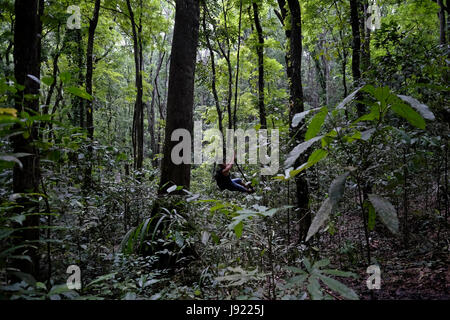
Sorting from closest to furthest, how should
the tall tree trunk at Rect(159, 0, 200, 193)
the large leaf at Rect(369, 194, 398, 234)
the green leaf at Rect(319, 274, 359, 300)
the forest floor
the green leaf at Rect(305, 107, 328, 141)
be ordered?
the large leaf at Rect(369, 194, 398, 234), the green leaf at Rect(319, 274, 359, 300), the green leaf at Rect(305, 107, 328, 141), the forest floor, the tall tree trunk at Rect(159, 0, 200, 193)

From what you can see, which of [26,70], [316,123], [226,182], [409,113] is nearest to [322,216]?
[316,123]

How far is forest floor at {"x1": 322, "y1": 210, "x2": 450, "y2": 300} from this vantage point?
112 inches

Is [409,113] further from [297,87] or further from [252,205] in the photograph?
[297,87]

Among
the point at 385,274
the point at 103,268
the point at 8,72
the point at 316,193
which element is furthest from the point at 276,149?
the point at 8,72

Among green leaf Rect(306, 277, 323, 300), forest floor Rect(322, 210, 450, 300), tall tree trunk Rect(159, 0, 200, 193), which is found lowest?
forest floor Rect(322, 210, 450, 300)

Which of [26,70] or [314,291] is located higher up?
[26,70]

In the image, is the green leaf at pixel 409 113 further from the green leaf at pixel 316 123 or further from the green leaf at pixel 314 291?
the green leaf at pixel 314 291

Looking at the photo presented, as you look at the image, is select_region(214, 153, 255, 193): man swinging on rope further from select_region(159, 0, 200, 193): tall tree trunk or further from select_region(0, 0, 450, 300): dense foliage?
select_region(159, 0, 200, 193): tall tree trunk

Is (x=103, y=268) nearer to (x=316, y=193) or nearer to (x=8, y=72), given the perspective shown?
(x=316, y=193)

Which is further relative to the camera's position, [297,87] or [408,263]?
[297,87]

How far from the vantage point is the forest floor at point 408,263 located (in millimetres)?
2854

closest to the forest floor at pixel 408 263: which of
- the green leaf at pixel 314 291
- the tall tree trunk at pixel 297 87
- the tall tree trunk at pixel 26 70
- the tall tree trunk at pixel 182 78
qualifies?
the tall tree trunk at pixel 297 87

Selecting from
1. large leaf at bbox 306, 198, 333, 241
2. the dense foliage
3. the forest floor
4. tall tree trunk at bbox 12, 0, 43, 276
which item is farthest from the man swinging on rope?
large leaf at bbox 306, 198, 333, 241

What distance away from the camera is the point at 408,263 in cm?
375
